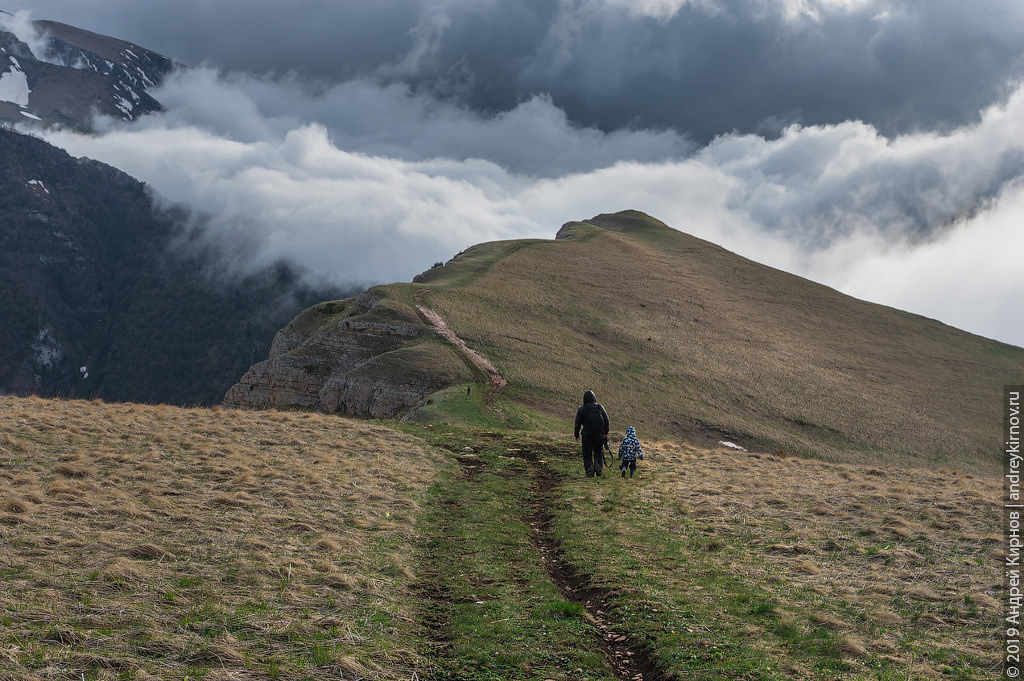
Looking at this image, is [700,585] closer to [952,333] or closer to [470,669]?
[470,669]

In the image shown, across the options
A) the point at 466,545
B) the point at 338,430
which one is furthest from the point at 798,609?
the point at 338,430

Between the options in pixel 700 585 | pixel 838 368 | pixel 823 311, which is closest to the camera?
pixel 700 585

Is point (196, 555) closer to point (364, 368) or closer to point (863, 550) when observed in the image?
point (863, 550)

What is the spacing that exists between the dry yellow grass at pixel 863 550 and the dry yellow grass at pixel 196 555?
655 cm

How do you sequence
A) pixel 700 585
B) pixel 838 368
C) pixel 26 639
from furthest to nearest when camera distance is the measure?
pixel 838 368 < pixel 700 585 < pixel 26 639

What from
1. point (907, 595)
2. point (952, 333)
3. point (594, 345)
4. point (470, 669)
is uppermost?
point (952, 333)

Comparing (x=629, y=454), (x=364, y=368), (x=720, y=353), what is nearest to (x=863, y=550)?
(x=629, y=454)

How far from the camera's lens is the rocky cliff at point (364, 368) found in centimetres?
5038

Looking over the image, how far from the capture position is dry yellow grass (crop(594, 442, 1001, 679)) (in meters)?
10.6

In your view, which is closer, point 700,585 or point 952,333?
point 700,585

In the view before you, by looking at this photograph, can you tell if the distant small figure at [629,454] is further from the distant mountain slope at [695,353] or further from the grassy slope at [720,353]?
the distant mountain slope at [695,353]

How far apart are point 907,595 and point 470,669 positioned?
8673 millimetres

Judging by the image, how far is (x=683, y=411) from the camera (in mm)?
57094

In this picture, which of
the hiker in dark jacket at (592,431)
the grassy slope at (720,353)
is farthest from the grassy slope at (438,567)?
the grassy slope at (720,353)
